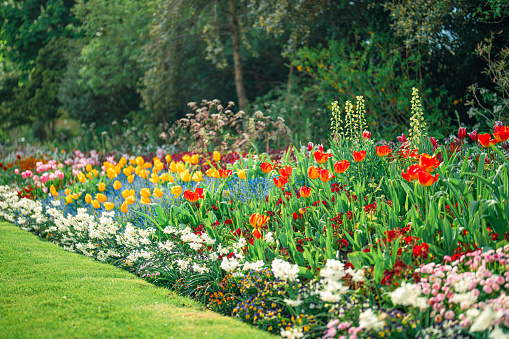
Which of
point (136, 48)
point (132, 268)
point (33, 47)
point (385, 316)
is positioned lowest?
point (132, 268)

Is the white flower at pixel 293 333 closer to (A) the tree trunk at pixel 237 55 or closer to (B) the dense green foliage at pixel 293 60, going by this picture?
(B) the dense green foliage at pixel 293 60

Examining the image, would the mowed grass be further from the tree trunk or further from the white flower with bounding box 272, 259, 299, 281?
the tree trunk

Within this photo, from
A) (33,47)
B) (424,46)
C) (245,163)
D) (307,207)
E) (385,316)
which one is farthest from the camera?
(33,47)

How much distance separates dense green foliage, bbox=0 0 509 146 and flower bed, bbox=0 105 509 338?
2803mm

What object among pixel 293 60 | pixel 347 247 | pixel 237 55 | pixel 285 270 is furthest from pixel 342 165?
pixel 237 55

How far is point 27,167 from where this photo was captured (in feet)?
32.3

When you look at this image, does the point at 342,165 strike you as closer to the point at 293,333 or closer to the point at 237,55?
the point at 293,333

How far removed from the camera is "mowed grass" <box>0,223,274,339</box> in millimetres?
2967

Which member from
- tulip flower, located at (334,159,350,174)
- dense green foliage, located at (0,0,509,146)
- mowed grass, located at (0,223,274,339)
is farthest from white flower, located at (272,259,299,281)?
dense green foliage, located at (0,0,509,146)

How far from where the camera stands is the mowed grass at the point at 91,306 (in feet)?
9.73

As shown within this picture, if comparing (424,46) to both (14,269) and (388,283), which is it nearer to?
(388,283)

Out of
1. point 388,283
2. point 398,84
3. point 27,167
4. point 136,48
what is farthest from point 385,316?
point 136,48

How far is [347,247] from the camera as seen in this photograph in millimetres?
3600

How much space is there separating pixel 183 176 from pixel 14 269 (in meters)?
2.01
